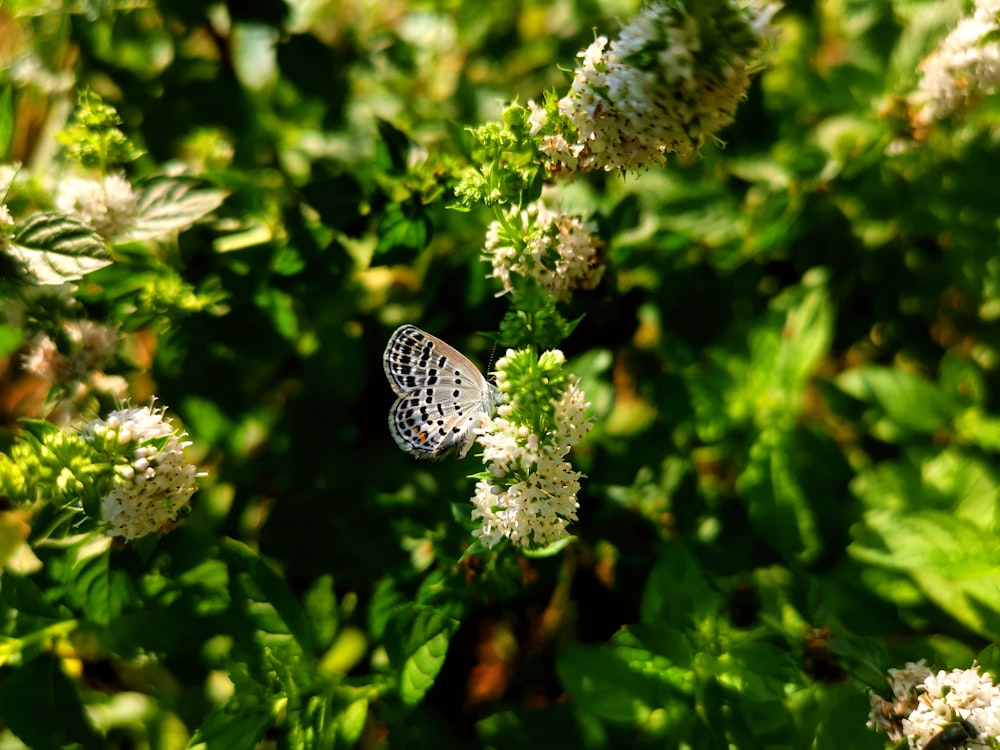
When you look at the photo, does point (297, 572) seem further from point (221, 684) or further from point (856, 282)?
point (856, 282)

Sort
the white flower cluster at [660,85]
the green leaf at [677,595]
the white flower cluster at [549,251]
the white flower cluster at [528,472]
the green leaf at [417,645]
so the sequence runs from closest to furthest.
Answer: the white flower cluster at [660,85], the white flower cluster at [528,472], the white flower cluster at [549,251], the green leaf at [417,645], the green leaf at [677,595]

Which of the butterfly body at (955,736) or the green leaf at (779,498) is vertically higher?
the butterfly body at (955,736)

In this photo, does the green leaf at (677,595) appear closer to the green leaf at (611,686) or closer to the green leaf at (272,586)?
the green leaf at (611,686)

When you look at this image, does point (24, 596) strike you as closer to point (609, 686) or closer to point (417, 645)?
point (417, 645)

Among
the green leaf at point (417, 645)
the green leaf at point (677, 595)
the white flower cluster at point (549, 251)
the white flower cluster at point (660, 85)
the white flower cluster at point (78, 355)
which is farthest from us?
the white flower cluster at point (78, 355)

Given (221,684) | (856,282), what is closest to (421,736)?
(221,684)

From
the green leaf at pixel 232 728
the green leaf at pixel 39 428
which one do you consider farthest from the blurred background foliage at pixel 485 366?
the green leaf at pixel 39 428
